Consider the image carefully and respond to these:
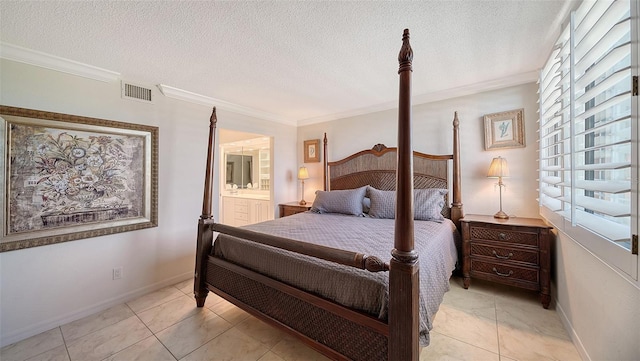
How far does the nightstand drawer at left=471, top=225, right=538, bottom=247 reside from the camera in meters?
2.17

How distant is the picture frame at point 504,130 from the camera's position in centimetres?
259

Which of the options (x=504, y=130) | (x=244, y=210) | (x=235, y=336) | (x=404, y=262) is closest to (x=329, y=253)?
(x=404, y=262)

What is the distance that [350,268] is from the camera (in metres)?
1.33

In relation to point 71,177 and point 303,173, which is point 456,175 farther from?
point 71,177

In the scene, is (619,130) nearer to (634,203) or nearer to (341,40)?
(634,203)

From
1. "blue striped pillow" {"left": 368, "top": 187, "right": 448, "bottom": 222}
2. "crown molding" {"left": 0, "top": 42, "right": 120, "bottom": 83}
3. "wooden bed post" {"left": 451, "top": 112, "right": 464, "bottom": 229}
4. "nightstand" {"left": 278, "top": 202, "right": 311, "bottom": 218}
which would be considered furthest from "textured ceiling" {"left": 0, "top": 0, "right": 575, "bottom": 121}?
"nightstand" {"left": 278, "top": 202, "right": 311, "bottom": 218}

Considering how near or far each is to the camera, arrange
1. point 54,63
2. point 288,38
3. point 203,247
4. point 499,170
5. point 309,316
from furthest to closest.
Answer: point 499,170 → point 203,247 → point 54,63 → point 288,38 → point 309,316

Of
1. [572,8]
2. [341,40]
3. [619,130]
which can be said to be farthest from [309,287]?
[572,8]

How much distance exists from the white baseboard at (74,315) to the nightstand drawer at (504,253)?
3.37m

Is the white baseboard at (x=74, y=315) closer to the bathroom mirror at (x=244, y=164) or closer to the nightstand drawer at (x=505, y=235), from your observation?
the bathroom mirror at (x=244, y=164)

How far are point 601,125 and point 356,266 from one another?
1.30 meters

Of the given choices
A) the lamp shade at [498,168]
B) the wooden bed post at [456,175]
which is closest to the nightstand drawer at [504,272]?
the wooden bed post at [456,175]

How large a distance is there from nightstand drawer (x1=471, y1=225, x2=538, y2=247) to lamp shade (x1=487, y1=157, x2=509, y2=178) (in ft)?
1.90

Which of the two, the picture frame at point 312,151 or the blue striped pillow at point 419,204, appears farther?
the picture frame at point 312,151
